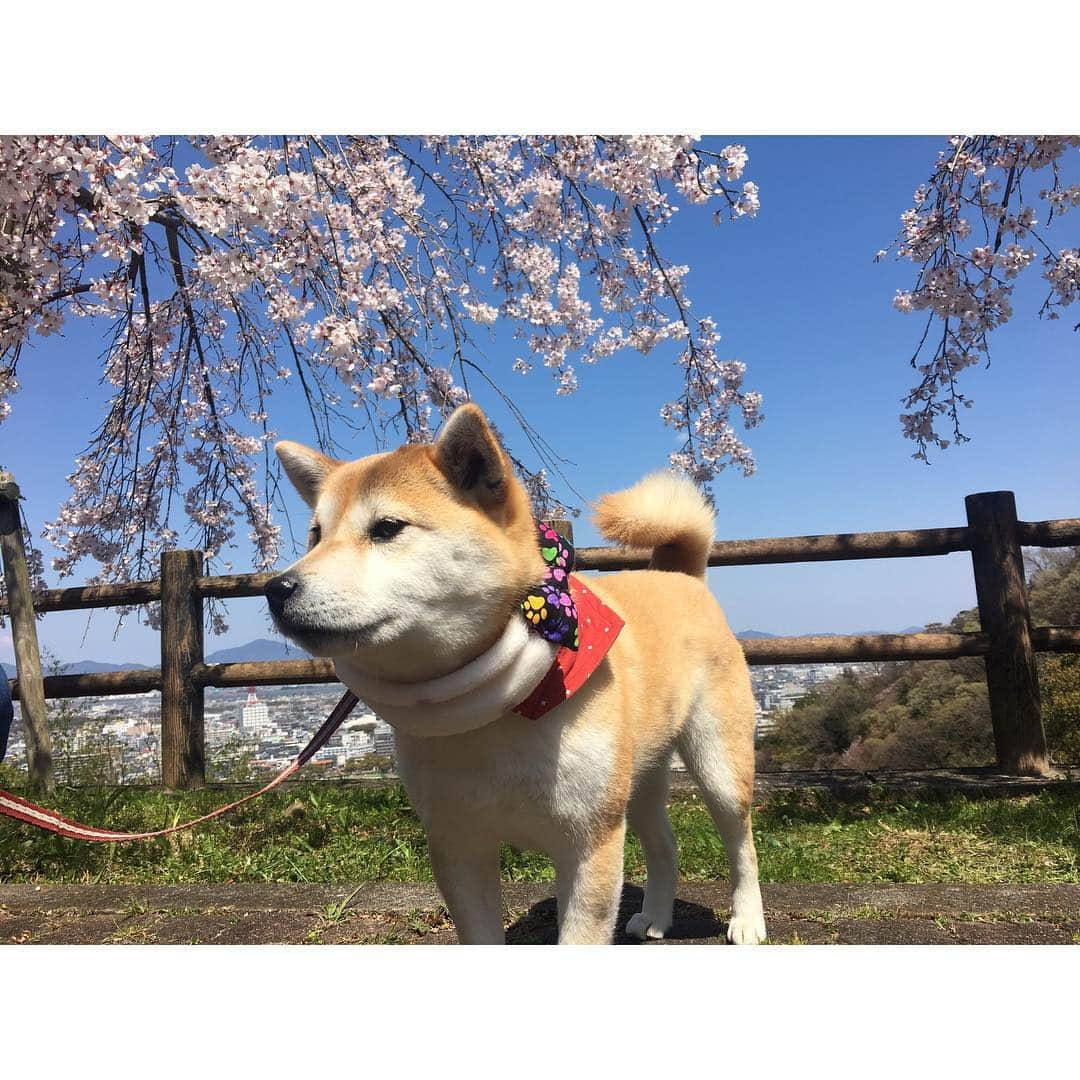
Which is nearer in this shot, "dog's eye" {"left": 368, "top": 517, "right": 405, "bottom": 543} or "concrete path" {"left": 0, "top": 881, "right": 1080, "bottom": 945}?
"dog's eye" {"left": 368, "top": 517, "right": 405, "bottom": 543}

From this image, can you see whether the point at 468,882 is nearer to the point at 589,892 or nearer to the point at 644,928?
the point at 589,892

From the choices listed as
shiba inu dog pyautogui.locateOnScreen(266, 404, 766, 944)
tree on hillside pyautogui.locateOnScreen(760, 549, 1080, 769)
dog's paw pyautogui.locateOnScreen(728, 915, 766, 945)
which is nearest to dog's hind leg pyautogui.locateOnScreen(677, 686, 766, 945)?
dog's paw pyautogui.locateOnScreen(728, 915, 766, 945)

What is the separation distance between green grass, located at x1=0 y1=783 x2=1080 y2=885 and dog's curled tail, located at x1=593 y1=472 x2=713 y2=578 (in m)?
0.83

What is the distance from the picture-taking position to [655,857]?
1.54 metres

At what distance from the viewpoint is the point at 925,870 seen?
204 cm

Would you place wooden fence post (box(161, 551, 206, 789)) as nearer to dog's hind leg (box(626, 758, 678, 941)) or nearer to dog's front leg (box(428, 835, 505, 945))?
dog's hind leg (box(626, 758, 678, 941))

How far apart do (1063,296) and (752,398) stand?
1.20m

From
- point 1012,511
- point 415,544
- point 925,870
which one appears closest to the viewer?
point 415,544

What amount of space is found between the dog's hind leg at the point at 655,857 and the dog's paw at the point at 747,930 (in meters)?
0.15

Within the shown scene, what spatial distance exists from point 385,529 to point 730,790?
32.7 inches

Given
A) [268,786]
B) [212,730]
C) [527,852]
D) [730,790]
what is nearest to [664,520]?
[730,790]

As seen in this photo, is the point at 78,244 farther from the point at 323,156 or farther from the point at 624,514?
the point at 624,514

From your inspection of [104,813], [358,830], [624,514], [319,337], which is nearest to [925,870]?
[624,514]

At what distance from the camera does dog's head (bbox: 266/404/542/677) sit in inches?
34.1
